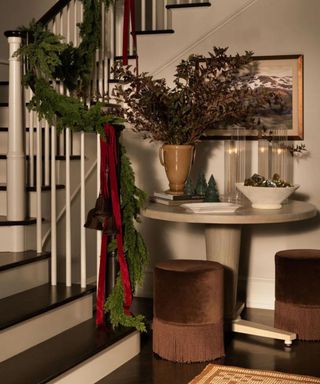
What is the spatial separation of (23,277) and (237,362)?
1.19 m

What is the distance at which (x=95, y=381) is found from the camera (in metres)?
3.31

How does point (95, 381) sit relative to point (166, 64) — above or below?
below

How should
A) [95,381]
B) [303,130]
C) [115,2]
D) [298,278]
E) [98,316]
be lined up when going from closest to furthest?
[95,381] < [98,316] < [298,278] < [303,130] < [115,2]

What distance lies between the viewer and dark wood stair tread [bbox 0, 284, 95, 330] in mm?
3230

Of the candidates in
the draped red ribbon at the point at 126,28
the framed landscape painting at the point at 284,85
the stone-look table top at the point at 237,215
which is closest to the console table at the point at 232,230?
the stone-look table top at the point at 237,215

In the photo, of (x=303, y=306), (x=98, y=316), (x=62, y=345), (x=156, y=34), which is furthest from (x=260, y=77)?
(x=62, y=345)

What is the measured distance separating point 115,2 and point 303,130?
5.29ft

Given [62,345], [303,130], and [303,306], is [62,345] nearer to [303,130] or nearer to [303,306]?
[303,306]

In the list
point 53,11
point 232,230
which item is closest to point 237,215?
point 232,230

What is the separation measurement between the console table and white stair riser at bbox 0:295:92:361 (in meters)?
0.63

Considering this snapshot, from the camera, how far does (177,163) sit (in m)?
4.23

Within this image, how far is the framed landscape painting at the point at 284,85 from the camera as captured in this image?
464 cm

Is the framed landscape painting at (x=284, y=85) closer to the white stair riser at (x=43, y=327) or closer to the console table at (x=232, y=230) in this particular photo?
the console table at (x=232, y=230)

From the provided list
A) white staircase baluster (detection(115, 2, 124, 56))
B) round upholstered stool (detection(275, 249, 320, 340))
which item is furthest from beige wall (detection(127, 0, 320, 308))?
round upholstered stool (detection(275, 249, 320, 340))
